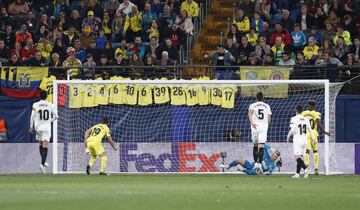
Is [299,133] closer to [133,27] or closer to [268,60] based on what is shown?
[268,60]

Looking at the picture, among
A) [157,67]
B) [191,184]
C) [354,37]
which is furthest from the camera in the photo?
[354,37]

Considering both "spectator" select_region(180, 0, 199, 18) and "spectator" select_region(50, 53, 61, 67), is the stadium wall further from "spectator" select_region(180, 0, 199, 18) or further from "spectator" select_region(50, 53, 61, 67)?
"spectator" select_region(180, 0, 199, 18)

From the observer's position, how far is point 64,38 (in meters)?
32.8

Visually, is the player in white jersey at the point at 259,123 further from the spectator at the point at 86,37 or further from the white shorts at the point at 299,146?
the spectator at the point at 86,37

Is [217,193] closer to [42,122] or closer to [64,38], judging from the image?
[42,122]

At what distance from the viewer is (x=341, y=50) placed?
30750 mm

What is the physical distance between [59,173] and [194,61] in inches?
279

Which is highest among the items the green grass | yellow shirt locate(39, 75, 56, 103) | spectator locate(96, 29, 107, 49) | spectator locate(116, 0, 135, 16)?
spectator locate(116, 0, 135, 16)

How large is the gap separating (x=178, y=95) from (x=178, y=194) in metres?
12.1

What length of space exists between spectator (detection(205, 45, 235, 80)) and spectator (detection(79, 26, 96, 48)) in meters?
3.63

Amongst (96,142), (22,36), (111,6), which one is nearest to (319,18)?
(111,6)

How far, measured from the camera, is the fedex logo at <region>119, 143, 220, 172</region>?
28891mm

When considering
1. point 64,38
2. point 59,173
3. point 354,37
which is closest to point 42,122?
point 59,173

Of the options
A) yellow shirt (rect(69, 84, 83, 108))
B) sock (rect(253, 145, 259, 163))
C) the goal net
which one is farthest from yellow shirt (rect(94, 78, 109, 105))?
sock (rect(253, 145, 259, 163))
